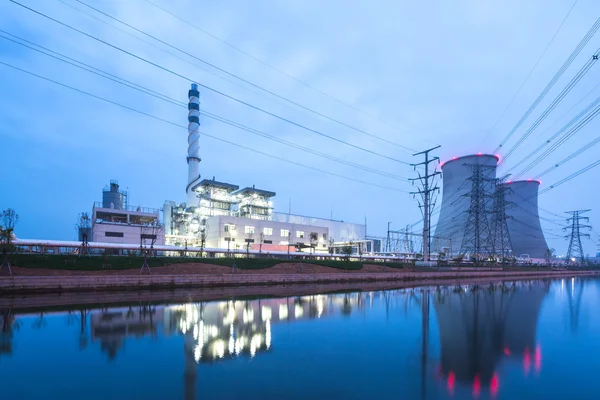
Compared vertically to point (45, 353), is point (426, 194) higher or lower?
higher

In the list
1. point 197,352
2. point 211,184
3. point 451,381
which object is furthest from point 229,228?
point 451,381

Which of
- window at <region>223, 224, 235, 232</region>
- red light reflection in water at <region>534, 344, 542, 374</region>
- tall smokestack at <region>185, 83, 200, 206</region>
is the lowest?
red light reflection in water at <region>534, 344, 542, 374</region>

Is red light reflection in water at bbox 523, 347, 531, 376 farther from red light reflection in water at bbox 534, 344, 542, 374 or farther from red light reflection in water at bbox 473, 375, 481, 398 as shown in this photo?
red light reflection in water at bbox 473, 375, 481, 398

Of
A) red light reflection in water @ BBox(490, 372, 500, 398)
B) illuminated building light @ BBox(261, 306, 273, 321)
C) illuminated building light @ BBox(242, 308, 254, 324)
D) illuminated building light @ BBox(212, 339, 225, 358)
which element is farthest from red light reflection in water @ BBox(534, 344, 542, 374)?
illuminated building light @ BBox(242, 308, 254, 324)

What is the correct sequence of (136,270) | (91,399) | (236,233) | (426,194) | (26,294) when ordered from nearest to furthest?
(91,399) → (26,294) → (136,270) → (426,194) → (236,233)

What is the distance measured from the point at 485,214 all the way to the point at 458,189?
6529 millimetres

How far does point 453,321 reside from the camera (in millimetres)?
12750

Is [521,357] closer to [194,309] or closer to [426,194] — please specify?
[194,309]

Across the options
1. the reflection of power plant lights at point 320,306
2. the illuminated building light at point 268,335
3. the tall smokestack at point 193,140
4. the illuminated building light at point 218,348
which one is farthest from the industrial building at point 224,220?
the illuminated building light at point 218,348

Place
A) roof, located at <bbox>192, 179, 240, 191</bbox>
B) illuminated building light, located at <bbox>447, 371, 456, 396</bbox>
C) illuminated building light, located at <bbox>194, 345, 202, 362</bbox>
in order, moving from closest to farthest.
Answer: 1. illuminated building light, located at <bbox>447, 371, 456, 396</bbox>
2. illuminated building light, located at <bbox>194, 345, 202, 362</bbox>
3. roof, located at <bbox>192, 179, 240, 191</bbox>

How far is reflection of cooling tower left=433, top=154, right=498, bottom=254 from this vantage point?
2404 inches

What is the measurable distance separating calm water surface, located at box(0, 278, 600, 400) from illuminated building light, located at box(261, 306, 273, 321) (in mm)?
147

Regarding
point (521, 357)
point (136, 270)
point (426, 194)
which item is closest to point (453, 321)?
point (521, 357)

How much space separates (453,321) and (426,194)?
96.1 ft
